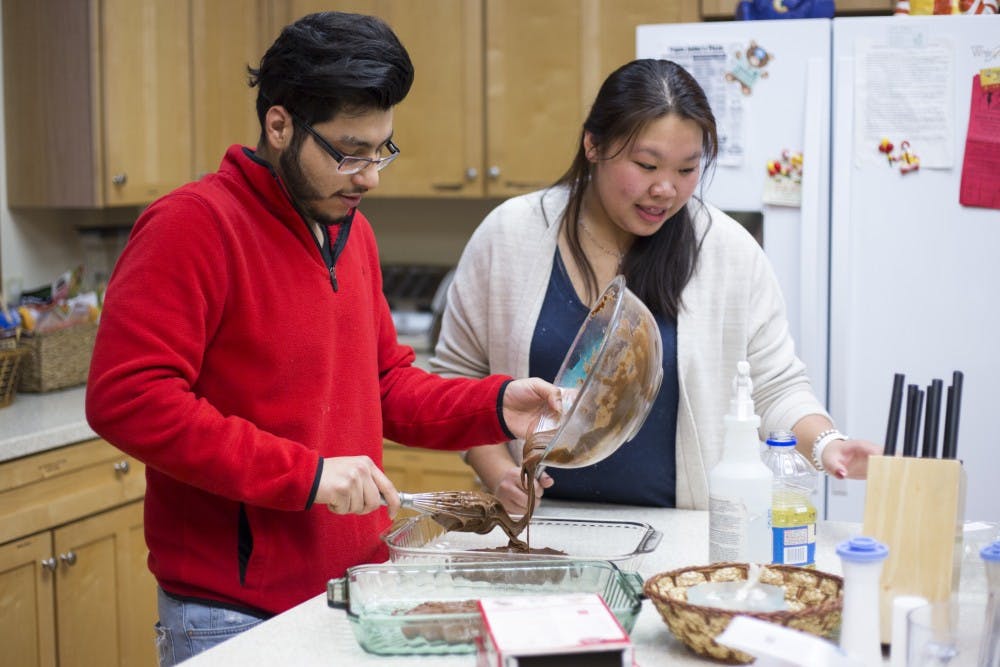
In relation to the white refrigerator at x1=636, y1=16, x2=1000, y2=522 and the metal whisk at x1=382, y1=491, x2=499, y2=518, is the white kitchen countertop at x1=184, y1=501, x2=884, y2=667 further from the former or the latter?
the white refrigerator at x1=636, y1=16, x2=1000, y2=522

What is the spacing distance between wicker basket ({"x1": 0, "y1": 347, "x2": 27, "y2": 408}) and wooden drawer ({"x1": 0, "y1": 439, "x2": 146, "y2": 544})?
29 centimetres

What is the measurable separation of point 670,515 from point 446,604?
626 millimetres

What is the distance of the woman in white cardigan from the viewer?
1821 millimetres

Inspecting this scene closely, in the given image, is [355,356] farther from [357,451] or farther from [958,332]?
[958,332]

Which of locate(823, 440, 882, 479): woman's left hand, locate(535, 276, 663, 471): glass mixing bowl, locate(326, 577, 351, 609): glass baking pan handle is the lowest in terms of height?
locate(326, 577, 351, 609): glass baking pan handle

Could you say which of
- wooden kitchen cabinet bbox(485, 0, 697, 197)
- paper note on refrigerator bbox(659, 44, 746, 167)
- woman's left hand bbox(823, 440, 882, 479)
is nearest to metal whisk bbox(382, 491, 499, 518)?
woman's left hand bbox(823, 440, 882, 479)

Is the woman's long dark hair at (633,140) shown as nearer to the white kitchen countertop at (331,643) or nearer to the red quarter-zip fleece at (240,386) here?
the red quarter-zip fleece at (240,386)

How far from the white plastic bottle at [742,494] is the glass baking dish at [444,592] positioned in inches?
6.3

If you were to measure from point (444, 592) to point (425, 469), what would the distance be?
78.3 inches

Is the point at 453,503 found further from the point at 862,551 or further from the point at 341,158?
the point at 862,551

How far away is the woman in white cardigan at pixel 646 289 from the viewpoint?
1.82m

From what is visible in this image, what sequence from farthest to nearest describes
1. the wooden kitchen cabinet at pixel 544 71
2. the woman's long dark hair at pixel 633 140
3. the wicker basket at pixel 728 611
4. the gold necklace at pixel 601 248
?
the wooden kitchen cabinet at pixel 544 71
the gold necklace at pixel 601 248
the woman's long dark hair at pixel 633 140
the wicker basket at pixel 728 611

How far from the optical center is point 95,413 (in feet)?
4.44

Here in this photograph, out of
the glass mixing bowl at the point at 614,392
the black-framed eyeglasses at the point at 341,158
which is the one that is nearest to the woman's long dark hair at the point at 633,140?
the glass mixing bowl at the point at 614,392
